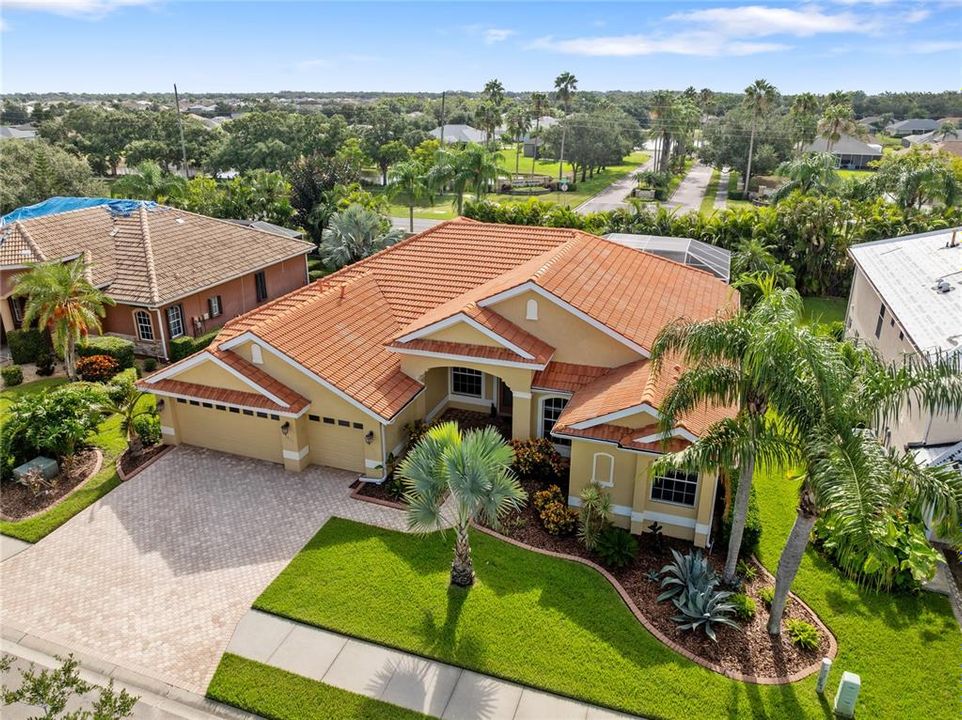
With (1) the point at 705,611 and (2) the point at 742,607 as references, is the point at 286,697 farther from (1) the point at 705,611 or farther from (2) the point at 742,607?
(2) the point at 742,607

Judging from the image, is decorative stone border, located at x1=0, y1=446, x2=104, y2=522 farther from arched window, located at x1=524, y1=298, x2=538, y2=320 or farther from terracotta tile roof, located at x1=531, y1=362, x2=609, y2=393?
arched window, located at x1=524, y1=298, x2=538, y2=320

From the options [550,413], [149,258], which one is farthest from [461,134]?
[550,413]

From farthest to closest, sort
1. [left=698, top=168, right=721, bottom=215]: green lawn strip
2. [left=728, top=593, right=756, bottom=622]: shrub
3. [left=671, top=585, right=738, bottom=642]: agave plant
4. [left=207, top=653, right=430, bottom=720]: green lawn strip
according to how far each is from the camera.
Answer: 1. [left=698, top=168, right=721, bottom=215]: green lawn strip
2. [left=728, top=593, right=756, bottom=622]: shrub
3. [left=671, top=585, right=738, bottom=642]: agave plant
4. [left=207, top=653, right=430, bottom=720]: green lawn strip

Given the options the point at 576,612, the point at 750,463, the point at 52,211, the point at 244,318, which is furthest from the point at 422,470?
the point at 52,211

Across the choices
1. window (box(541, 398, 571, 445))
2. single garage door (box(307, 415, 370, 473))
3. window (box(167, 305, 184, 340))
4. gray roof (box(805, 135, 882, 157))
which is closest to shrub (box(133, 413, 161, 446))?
single garage door (box(307, 415, 370, 473))

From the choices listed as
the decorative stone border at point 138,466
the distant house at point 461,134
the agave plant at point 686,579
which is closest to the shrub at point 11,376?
the decorative stone border at point 138,466
